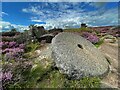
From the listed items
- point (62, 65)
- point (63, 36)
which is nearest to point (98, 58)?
point (63, 36)

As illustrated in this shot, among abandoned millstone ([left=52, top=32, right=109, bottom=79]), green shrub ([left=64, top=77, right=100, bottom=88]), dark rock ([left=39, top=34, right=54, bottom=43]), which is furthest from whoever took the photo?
dark rock ([left=39, top=34, right=54, bottom=43])

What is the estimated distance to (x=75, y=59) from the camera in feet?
19.3

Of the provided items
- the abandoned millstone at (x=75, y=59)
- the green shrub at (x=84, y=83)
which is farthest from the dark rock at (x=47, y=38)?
the green shrub at (x=84, y=83)

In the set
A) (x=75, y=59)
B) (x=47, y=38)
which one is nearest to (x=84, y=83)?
(x=75, y=59)

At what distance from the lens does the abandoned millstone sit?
556 centimetres

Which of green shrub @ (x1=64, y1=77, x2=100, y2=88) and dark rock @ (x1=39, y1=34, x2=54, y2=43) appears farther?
dark rock @ (x1=39, y1=34, x2=54, y2=43)

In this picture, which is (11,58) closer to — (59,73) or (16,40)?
(59,73)

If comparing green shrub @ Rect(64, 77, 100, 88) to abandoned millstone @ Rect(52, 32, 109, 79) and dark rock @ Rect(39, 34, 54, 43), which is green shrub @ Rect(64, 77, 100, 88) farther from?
dark rock @ Rect(39, 34, 54, 43)

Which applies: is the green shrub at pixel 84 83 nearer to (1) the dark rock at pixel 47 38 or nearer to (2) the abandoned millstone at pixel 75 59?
(2) the abandoned millstone at pixel 75 59

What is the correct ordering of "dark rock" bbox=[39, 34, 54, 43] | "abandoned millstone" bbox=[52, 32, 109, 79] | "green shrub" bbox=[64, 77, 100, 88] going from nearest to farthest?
"green shrub" bbox=[64, 77, 100, 88] < "abandoned millstone" bbox=[52, 32, 109, 79] < "dark rock" bbox=[39, 34, 54, 43]

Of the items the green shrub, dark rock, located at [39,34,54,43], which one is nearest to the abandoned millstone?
the green shrub

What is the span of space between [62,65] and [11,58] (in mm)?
2068

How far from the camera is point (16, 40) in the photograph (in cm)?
946

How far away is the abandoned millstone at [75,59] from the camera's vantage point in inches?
→ 219
